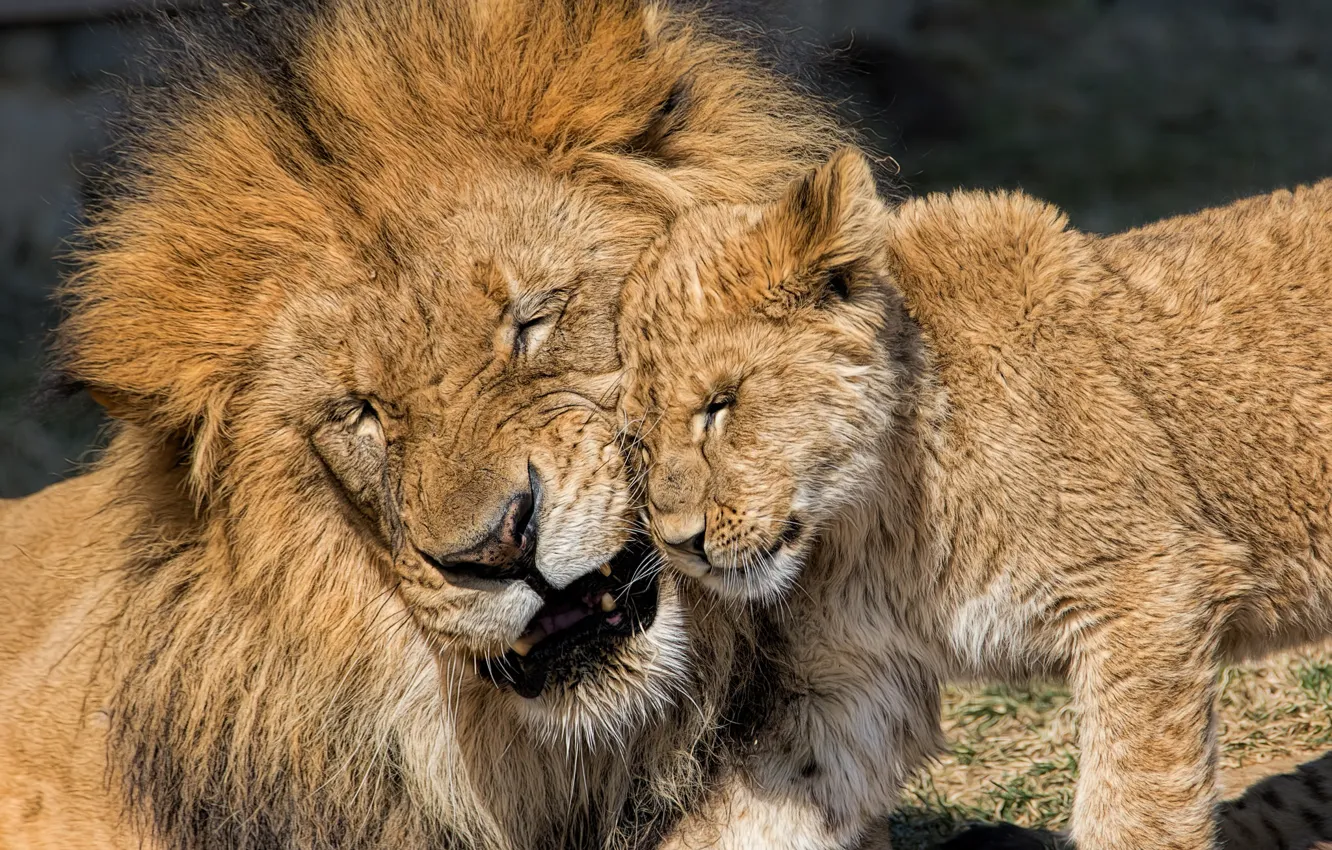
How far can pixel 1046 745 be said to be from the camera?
163 inches

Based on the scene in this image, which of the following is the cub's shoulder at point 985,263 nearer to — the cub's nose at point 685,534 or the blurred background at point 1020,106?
the cub's nose at point 685,534

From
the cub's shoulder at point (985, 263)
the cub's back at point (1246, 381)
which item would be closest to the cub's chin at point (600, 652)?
the cub's shoulder at point (985, 263)

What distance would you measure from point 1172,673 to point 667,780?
0.97 metres

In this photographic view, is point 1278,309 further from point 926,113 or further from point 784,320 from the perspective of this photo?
point 926,113

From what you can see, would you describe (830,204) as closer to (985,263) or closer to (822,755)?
(985,263)

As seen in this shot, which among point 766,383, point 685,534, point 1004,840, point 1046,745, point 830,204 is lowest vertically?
point 1046,745

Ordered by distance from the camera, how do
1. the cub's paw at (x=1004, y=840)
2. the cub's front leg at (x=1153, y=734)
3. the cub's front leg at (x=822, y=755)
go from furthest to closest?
the cub's paw at (x=1004, y=840)
the cub's front leg at (x=822, y=755)
the cub's front leg at (x=1153, y=734)

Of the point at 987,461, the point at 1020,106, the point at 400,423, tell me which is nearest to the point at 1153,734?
the point at 987,461

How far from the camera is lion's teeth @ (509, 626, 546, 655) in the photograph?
2623mm

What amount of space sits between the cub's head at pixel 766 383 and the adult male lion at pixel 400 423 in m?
0.12

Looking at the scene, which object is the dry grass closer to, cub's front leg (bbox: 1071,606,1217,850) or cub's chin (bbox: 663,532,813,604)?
cub's front leg (bbox: 1071,606,1217,850)

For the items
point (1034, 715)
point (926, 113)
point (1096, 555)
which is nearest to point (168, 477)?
point (1096, 555)

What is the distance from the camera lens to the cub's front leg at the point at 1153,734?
2.71 m

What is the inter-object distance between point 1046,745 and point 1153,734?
149 cm
